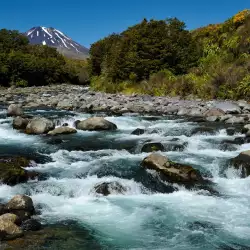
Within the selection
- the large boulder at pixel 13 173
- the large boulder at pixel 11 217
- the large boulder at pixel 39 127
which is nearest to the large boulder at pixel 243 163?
the large boulder at pixel 13 173

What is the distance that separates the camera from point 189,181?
1047cm

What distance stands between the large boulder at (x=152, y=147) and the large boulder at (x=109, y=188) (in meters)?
3.94

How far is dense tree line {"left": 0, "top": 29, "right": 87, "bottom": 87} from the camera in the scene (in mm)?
63406

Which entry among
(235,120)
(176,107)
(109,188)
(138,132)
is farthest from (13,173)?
(176,107)

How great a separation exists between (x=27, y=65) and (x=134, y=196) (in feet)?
193

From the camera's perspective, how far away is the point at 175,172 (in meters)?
10.6

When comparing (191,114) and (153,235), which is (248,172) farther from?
(191,114)

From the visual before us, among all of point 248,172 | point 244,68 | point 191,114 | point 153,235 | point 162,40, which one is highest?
point 162,40

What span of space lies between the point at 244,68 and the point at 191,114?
7.96m

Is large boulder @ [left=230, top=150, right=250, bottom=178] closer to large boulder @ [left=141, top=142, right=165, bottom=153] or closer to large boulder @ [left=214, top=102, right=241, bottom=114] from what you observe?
large boulder @ [left=141, top=142, right=165, bottom=153]

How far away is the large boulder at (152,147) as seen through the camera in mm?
13906

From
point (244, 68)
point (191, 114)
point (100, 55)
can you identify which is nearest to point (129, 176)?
point (191, 114)

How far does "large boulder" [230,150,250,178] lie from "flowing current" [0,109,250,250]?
0.72 feet

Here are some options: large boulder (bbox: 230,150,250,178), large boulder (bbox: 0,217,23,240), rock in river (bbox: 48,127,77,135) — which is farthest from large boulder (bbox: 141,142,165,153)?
large boulder (bbox: 0,217,23,240)
